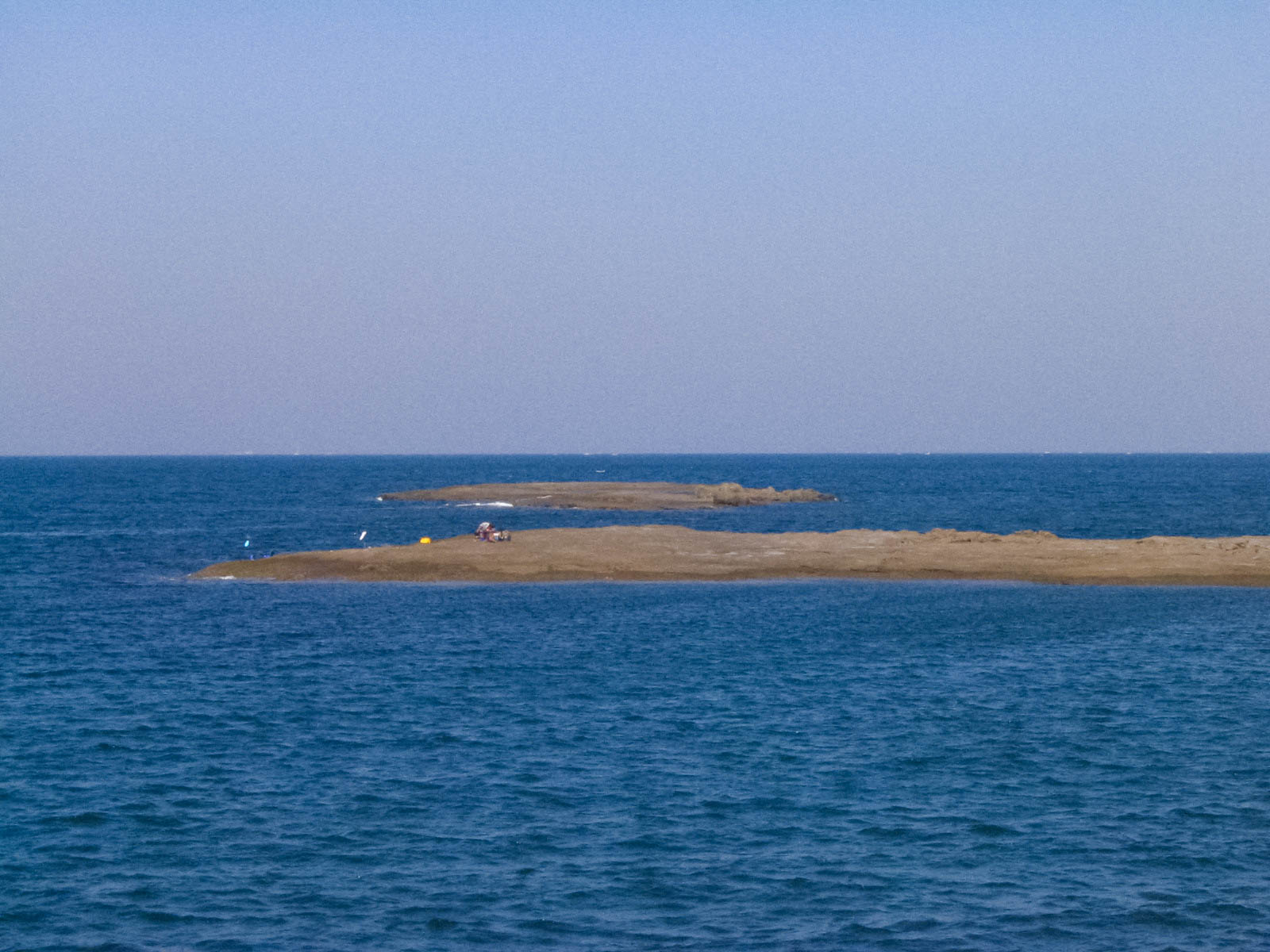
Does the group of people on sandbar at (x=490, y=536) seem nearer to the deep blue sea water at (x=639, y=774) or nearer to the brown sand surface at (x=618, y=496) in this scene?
the deep blue sea water at (x=639, y=774)

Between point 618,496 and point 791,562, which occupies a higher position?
point 618,496

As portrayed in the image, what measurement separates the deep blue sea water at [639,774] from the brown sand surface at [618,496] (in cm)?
8942

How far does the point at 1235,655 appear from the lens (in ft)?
151

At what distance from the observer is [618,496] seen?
532 ft

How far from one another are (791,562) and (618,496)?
88.9 meters

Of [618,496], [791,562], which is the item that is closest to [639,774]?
[791,562]

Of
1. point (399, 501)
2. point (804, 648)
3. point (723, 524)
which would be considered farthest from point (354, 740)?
point (399, 501)

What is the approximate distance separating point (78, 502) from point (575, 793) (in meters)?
154

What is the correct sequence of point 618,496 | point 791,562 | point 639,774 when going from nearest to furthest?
point 639,774
point 791,562
point 618,496

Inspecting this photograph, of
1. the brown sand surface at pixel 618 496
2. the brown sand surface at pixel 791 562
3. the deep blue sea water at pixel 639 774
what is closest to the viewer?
the deep blue sea water at pixel 639 774

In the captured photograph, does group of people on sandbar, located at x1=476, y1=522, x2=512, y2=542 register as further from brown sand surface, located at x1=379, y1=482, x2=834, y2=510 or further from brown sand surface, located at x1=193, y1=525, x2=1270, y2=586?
brown sand surface, located at x1=379, y1=482, x2=834, y2=510

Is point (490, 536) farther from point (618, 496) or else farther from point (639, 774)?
point (618, 496)

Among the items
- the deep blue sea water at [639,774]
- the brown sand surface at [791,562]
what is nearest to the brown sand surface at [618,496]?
the brown sand surface at [791,562]

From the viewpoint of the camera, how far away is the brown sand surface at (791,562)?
69.2 metres
